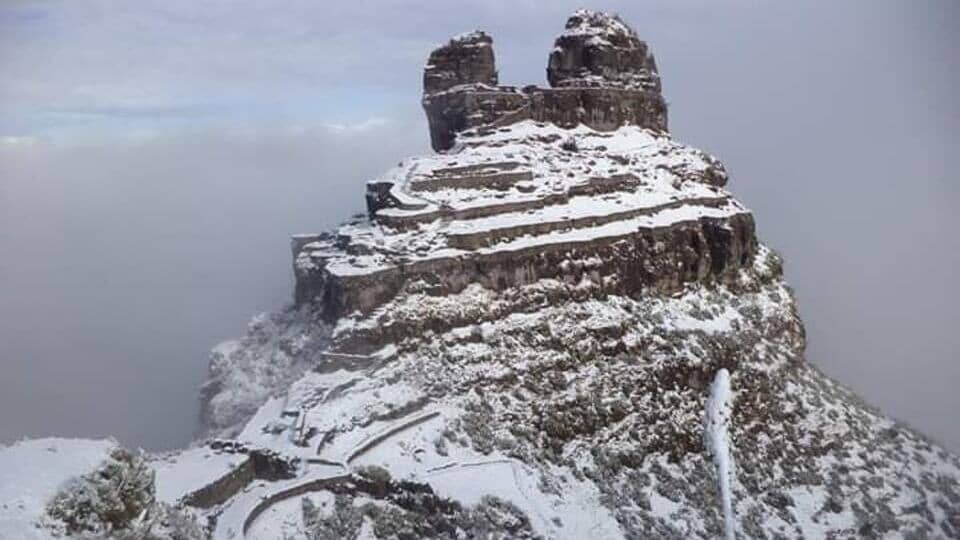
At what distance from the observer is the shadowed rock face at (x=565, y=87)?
53875mm

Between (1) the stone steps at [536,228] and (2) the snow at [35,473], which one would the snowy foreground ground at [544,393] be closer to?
(1) the stone steps at [536,228]

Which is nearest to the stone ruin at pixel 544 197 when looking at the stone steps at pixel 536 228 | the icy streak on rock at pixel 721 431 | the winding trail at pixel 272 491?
the stone steps at pixel 536 228

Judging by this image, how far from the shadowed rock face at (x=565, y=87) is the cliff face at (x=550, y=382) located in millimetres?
3381

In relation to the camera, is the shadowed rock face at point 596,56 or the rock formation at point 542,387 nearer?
the rock formation at point 542,387

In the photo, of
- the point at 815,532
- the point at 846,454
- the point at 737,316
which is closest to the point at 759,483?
the point at 815,532

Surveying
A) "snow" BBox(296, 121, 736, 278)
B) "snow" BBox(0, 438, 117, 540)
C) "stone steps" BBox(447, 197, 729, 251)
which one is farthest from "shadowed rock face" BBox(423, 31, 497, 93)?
"snow" BBox(0, 438, 117, 540)

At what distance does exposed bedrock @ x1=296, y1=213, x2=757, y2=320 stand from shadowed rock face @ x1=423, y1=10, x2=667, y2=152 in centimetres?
1401

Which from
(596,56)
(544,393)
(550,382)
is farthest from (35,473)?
(596,56)

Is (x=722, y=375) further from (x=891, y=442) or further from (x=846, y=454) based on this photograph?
(x=891, y=442)

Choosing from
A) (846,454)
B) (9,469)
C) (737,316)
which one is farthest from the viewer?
(737,316)

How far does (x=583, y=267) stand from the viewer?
1604 inches

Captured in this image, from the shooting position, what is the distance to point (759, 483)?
38219mm

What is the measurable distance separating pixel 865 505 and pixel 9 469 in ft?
121

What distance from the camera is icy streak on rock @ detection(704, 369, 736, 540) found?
36969mm
